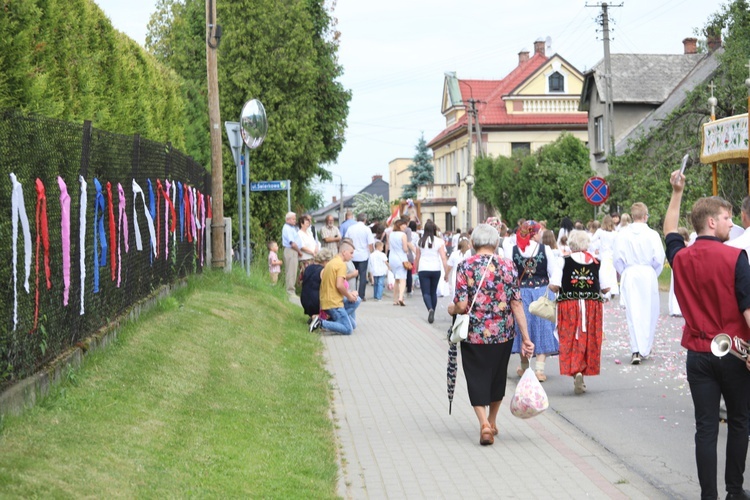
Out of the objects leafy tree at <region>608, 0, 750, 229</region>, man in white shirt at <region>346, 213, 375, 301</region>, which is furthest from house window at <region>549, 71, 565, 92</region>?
man in white shirt at <region>346, 213, 375, 301</region>

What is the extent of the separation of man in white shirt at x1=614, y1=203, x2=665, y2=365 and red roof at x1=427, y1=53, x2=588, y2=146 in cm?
5023

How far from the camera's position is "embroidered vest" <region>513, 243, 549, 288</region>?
12.7 metres

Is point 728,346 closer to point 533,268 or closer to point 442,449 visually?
point 442,449

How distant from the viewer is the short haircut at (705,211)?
6.82 m

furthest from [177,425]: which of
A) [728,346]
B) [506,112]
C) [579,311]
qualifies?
[506,112]

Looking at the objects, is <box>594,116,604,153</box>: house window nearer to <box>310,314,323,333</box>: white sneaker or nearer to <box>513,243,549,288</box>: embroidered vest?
<box>310,314,323,333</box>: white sneaker

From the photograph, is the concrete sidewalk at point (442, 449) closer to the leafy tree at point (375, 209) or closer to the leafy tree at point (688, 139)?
the leafy tree at point (688, 139)

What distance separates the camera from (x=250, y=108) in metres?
20.2

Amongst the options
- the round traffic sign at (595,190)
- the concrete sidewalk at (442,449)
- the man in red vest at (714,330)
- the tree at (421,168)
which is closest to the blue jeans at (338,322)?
the concrete sidewalk at (442,449)

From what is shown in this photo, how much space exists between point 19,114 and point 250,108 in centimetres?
1311

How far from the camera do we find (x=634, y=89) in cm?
4866

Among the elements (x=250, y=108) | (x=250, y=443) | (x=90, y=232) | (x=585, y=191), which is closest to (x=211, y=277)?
(x=250, y=108)

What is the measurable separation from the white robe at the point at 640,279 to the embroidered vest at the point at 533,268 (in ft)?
6.25

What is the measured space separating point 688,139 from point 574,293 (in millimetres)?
25429
